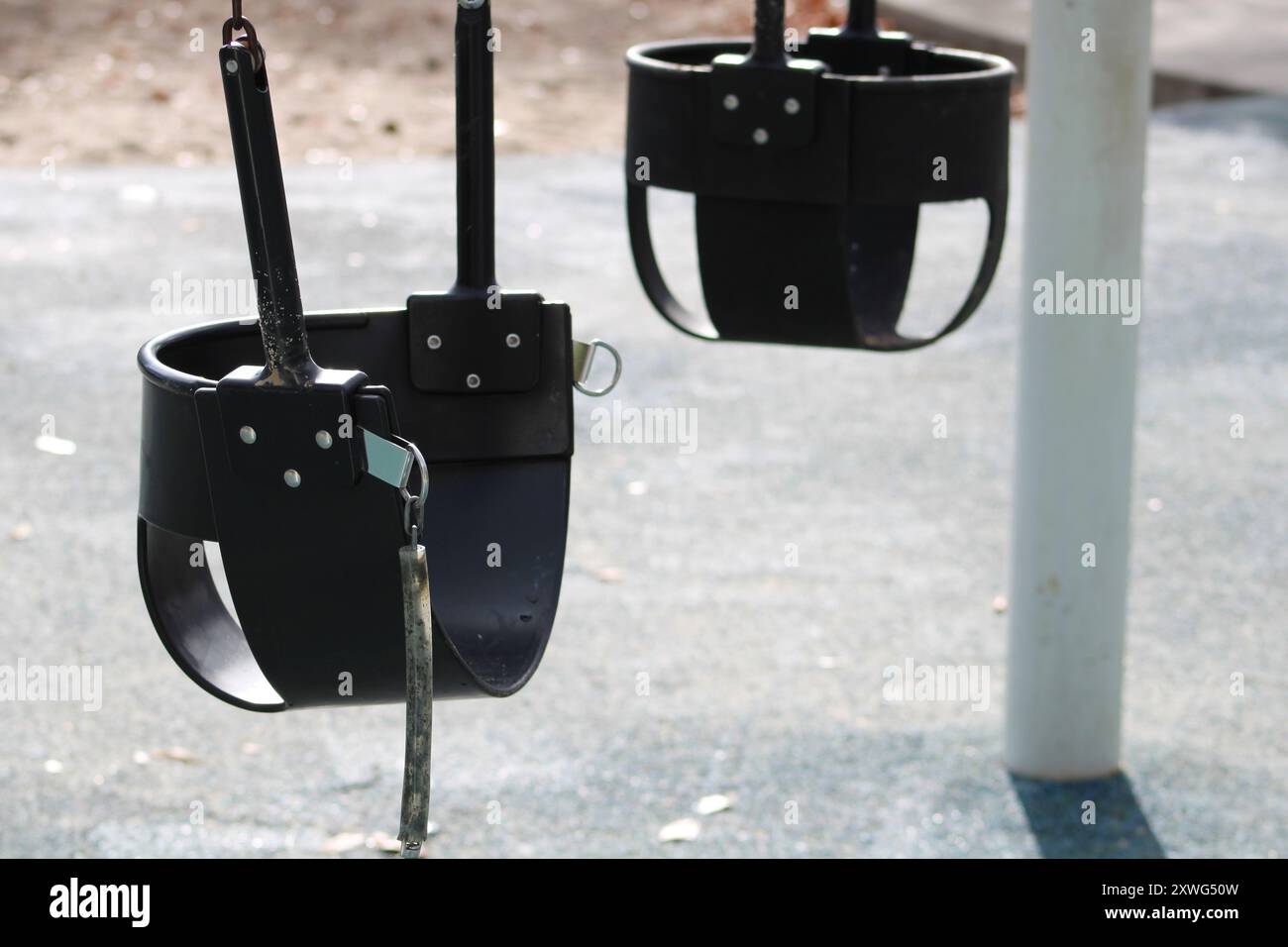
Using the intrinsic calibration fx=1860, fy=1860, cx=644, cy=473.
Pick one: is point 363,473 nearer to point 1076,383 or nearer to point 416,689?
point 416,689

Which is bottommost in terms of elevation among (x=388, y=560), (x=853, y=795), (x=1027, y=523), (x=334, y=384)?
(x=853, y=795)

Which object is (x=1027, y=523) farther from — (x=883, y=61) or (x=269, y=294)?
(x=269, y=294)

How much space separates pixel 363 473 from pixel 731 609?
3994 millimetres

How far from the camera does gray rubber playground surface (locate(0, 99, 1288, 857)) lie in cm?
396

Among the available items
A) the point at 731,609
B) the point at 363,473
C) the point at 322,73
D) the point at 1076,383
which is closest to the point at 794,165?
the point at 363,473

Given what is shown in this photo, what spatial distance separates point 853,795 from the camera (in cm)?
404

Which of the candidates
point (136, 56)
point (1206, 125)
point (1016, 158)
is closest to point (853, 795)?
point (1016, 158)

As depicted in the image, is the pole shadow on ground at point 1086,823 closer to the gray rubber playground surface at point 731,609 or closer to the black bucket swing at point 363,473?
the gray rubber playground surface at point 731,609

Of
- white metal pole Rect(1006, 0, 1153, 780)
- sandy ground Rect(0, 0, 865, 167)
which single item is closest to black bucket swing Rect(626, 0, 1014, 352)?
white metal pole Rect(1006, 0, 1153, 780)

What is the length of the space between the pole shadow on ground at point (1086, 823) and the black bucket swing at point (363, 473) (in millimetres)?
2668

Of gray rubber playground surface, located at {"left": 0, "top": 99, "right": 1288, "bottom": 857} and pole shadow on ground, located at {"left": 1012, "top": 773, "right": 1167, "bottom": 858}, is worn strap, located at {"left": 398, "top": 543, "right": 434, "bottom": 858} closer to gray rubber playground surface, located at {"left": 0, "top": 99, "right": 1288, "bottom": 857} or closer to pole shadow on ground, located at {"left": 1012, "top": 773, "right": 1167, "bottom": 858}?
gray rubber playground surface, located at {"left": 0, "top": 99, "right": 1288, "bottom": 857}

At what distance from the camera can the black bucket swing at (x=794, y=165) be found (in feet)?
5.17

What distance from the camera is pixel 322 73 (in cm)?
1252
